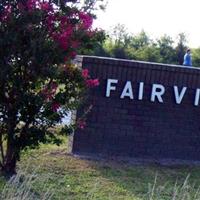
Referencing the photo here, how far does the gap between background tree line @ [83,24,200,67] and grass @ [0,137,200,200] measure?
4438cm

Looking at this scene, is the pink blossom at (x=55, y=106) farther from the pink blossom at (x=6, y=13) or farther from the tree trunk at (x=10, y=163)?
the pink blossom at (x=6, y=13)

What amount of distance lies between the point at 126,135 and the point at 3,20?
448 centimetres

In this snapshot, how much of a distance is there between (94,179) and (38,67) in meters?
2.46

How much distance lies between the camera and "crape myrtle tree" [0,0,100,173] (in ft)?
23.7

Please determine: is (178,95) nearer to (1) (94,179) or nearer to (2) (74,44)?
(1) (94,179)

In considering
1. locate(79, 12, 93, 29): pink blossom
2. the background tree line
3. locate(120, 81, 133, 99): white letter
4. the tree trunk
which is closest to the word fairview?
locate(120, 81, 133, 99): white letter

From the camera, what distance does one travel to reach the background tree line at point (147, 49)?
194 ft

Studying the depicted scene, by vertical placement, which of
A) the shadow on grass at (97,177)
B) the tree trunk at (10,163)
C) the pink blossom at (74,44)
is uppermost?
the pink blossom at (74,44)

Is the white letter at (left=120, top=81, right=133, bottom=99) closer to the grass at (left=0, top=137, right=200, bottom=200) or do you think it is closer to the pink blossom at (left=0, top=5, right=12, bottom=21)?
the grass at (left=0, top=137, right=200, bottom=200)

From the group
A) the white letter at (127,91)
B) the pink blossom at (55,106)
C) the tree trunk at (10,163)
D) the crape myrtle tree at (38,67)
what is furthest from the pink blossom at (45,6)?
the white letter at (127,91)

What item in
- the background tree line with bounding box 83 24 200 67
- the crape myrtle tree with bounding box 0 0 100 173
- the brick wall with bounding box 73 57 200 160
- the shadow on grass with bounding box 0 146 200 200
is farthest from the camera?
the background tree line with bounding box 83 24 200 67

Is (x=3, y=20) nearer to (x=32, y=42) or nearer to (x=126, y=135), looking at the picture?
(x=32, y=42)

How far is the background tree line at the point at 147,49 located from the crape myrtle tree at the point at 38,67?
46.7 m

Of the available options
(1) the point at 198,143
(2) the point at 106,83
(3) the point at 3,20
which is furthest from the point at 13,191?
(1) the point at 198,143
